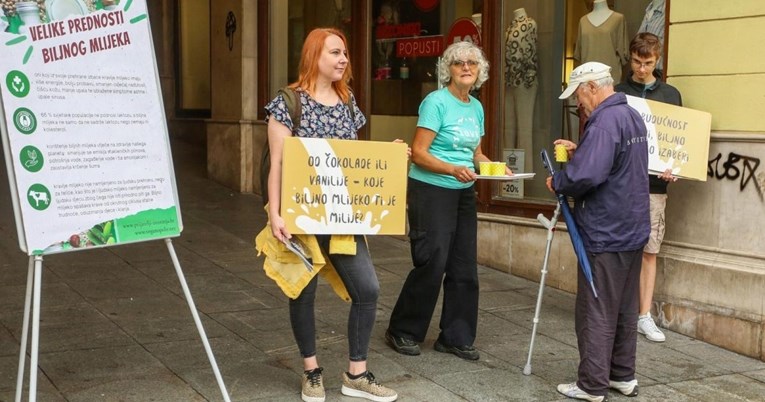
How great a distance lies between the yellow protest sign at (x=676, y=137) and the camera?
621 cm

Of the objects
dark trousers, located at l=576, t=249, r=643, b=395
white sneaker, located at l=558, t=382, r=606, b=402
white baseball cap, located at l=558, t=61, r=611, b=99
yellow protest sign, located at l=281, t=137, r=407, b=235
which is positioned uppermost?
white baseball cap, located at l=558, t=61, r=611, b=99

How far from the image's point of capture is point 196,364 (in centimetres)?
562

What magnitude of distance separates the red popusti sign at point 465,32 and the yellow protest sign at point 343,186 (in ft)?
14.1

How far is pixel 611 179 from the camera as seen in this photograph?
514 centimetres

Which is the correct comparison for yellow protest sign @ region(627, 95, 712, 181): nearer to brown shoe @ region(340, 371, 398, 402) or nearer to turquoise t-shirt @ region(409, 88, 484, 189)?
turquoise t-shirt @ region(409, 88, 484, 189)

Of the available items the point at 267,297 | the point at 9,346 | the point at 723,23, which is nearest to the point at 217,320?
the point at 267,297

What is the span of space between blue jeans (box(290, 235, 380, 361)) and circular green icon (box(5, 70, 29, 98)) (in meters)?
1.58

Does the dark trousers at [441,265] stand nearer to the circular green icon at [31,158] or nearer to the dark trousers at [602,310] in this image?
the dark trousers at [602,310]

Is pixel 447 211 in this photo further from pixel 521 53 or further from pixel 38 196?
pixel 521 53

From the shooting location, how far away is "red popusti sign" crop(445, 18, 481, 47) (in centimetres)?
923

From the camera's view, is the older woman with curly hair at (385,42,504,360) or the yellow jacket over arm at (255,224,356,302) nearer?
the yellow jacket over arm at (255,224,356,302)

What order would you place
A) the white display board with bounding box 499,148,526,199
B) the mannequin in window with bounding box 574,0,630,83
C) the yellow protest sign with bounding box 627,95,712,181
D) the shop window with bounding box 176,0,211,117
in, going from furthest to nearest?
the shop window with bounding box 176,0,211,117 < the white display board with bounding box 499,148,526,199 < the mannequin in window with bounding box 574,0,630,83 < the yellow protest sign with bounding box 627,95,712,181

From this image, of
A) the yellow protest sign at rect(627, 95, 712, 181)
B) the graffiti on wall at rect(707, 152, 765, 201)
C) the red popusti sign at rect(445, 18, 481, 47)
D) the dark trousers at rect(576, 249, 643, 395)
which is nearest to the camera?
the dark trousers at rect(576, 249, 643, 395)

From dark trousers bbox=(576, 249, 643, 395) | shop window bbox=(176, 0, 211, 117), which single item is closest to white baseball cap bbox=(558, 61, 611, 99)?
dark trousers bbox=(576, 249, 643, 395)
